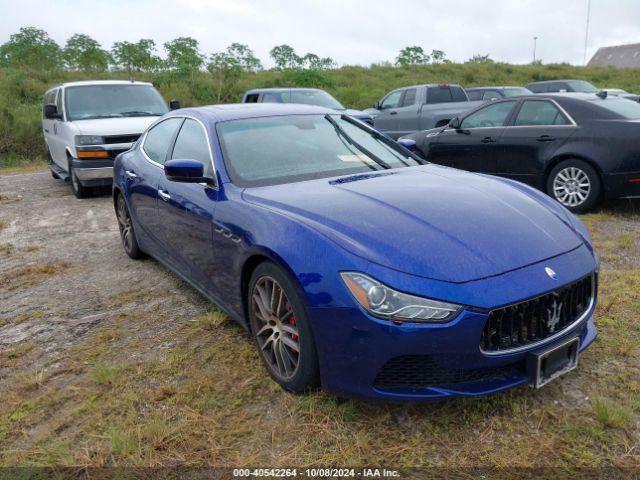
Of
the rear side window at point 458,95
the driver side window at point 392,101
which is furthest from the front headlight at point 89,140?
the rear side window at point 458,95

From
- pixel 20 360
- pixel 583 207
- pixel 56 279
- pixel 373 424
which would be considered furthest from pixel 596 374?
pixel 56 279

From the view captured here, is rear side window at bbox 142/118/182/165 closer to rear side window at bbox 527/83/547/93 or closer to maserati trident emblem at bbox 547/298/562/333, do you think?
maserati trident emblem at bbox 547/298/562/333

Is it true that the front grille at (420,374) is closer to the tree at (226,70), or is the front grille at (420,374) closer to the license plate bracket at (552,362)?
the license plate bracket at (552,362)

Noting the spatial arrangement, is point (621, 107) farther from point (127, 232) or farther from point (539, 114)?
point (127, 232)

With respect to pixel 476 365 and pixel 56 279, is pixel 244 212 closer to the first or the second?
pixel 476 365

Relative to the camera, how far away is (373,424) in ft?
8.63

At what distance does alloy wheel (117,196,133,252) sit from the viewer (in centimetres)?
539

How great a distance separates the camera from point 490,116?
25.1ft

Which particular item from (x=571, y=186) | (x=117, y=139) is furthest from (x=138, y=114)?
(x=571, y=186)

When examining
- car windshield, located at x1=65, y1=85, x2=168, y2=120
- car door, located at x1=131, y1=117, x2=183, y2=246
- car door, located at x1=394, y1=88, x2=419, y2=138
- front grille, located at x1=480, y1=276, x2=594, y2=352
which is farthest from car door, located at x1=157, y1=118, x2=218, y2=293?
car door, located at x1=394, y1=88, x2=419, y2=138

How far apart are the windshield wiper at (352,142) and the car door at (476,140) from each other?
A: 155 inches

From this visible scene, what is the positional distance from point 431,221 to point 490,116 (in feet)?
18.0

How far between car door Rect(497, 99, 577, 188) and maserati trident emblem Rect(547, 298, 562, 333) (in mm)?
4681

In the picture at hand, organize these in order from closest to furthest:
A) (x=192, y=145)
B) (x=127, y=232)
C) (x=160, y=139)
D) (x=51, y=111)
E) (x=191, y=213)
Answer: (x=191, y=213) → (x=192, y=145) → (x=160, y=139) → (x=127, y=232) → (x=51, y=111)
